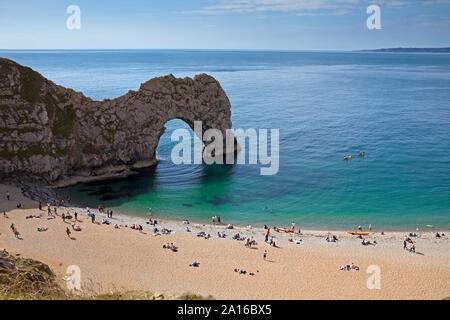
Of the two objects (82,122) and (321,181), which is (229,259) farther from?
(82,122)

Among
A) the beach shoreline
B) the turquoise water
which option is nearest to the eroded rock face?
the turquoise water

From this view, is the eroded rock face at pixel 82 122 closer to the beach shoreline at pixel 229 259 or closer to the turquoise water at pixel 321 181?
the turquoise water at pixel 321 181

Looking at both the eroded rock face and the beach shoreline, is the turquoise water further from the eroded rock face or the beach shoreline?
the beach shoreline

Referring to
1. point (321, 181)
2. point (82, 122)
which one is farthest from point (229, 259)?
point (82, 122)

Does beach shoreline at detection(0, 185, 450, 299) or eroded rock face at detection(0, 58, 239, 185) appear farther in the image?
eroded rock face at detection(0, 58, 239, 185)

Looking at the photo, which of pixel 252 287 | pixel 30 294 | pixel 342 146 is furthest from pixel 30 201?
pixel 342 146
